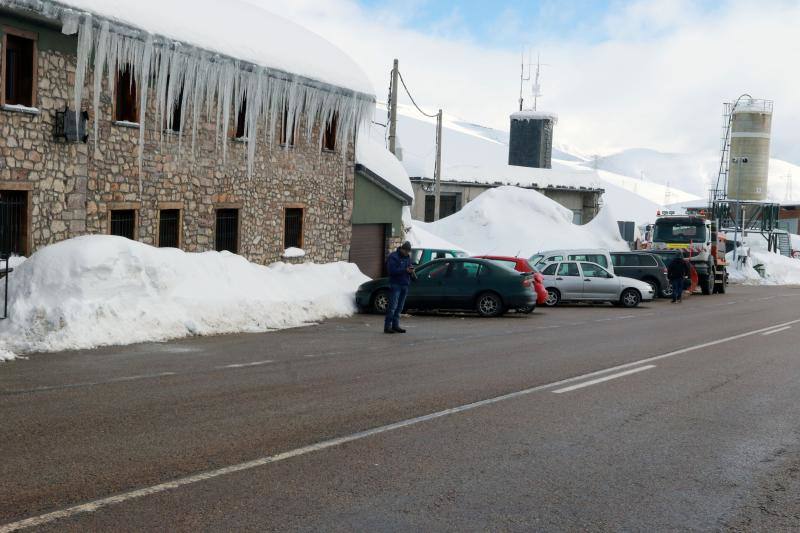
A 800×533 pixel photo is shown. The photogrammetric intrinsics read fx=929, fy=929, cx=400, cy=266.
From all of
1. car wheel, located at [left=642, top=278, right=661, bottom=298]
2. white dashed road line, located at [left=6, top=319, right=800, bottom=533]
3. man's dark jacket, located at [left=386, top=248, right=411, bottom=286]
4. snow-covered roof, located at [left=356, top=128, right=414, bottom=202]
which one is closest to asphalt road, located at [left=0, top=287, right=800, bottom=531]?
white dashed road line, located at [left=6, top=319, right=800, bottom=533]

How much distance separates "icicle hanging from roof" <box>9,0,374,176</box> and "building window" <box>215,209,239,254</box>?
4.15ft

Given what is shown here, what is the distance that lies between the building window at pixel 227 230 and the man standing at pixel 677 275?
47.2ft

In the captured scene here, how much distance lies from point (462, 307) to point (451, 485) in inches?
620

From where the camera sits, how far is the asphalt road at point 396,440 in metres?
5.59

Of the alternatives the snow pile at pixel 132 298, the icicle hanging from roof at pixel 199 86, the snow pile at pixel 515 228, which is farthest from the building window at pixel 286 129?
the snow pile at pixel 515 228

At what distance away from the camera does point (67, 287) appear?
1509 cm

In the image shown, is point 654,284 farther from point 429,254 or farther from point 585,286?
point 429,254

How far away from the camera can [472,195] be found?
56.7 metres

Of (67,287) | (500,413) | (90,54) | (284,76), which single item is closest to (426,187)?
(284,76)

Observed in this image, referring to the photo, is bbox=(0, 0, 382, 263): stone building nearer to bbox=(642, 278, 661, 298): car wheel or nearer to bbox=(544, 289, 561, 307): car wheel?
bbox=(544, 289, 561, 307): car wheel

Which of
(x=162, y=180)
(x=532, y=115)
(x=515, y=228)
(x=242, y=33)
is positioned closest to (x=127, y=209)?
(x=162, y=180)

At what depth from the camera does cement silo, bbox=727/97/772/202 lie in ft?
201

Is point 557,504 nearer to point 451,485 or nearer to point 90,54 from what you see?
point 451,485

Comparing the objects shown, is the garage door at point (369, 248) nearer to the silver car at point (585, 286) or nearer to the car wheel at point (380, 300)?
the silver car at point (585, 286)
